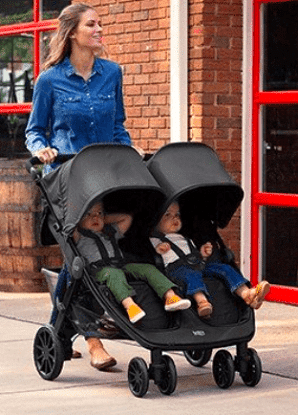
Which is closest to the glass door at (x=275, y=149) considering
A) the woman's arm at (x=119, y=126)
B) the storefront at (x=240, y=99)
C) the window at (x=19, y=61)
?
the storefront at (x=240, y=99)

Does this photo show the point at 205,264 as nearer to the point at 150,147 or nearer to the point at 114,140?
the point at 114,140

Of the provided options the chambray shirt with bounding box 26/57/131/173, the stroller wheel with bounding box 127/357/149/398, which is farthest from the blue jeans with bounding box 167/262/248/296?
the chambray shirt with bounding box 26/57/131/173

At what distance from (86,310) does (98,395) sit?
1.62 ft

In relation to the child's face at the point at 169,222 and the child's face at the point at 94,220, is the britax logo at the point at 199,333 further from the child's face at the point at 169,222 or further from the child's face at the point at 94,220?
the child's face at the point at 94,220

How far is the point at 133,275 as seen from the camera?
7.29 m

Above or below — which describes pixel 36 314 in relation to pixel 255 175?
below

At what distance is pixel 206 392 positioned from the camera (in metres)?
7.23

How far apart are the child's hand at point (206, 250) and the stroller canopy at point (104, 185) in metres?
0.35

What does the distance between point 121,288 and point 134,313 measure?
0.17 m

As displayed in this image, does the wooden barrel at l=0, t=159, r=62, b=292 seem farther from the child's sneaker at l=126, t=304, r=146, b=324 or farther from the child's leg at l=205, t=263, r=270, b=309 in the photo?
the child's sneaker at l=126, t=304, r=146, b=324

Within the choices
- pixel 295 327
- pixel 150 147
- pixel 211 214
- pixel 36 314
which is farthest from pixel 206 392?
pixel 150 147

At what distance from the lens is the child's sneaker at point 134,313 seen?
23.0ft

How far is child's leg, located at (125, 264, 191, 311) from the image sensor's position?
7.04 m

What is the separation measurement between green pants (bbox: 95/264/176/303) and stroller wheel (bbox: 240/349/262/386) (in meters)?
0.58
